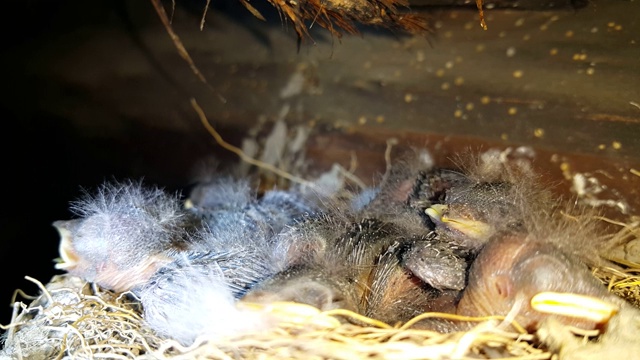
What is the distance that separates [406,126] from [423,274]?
21.2 inches

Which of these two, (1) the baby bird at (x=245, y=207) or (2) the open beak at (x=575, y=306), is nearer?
(2) the open beak at (x=575, y=306)

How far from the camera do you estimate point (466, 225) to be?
0.74 metres

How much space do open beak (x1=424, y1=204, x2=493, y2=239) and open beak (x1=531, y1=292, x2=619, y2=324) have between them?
13 cm

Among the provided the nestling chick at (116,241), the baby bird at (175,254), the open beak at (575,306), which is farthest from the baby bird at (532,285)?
the nestling chick at (116,241)

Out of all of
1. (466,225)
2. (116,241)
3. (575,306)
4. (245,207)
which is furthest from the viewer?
(245,207)

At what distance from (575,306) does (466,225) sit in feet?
0.57

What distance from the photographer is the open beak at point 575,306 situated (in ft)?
2.02

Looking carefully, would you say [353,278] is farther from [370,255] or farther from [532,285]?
[532,285]

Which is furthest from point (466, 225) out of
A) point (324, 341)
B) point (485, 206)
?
point (324, 341)

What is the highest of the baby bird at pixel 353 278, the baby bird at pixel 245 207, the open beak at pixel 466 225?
the open beak at pixel 466 225

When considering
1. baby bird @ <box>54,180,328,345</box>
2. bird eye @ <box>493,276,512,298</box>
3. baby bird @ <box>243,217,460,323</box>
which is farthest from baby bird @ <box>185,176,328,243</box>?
bird eye @ <box>493,276,512,298</box>

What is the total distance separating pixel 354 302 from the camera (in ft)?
2.38

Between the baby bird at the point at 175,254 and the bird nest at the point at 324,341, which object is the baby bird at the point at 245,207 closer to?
the baby bird at the point at 175,254

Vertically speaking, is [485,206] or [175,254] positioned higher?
[485,206]
